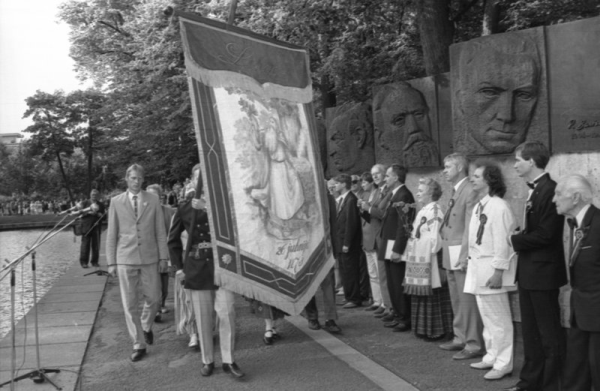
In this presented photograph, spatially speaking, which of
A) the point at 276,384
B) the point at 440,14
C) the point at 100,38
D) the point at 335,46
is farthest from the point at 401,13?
the point at 100,38

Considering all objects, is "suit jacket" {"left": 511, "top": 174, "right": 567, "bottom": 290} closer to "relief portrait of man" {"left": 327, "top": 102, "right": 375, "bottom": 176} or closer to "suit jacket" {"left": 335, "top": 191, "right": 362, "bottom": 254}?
"suit jacket" {"left": 335, "top": 191, "right": 362, "bottom": 254}

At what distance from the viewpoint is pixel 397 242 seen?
7.30m

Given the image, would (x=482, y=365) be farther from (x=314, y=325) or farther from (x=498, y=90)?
(x=498, y=90)

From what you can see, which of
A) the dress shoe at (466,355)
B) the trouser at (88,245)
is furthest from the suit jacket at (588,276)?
the trouser at (88,245)

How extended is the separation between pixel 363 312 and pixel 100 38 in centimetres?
2136

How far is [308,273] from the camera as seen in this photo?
20.7 ft

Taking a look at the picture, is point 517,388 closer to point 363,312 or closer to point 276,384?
point 276,384

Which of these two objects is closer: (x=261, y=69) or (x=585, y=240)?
(x=585, y=240)

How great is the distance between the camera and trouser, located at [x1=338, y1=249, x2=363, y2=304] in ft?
29.7

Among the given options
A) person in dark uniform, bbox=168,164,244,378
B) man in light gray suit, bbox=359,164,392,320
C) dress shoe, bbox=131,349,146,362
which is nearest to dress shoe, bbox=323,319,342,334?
man in light gray suit, bbox=359,164,392,320

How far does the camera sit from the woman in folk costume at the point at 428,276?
6.73 metres

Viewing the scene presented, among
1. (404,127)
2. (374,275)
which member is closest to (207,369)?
(374,275)

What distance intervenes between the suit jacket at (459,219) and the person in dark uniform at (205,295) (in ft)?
7.07

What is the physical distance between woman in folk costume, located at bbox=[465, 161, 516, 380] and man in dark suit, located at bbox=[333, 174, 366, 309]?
3204 millimetres
